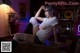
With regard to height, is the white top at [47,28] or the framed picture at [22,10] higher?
the framed picture at [22,10]

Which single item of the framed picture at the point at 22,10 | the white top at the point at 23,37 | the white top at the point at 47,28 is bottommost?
the white top at the point at 23,37

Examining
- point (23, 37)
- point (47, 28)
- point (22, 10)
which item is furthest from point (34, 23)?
point (22, 10)

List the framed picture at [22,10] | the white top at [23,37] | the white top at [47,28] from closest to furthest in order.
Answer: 1. the white top at [47,28]
2. the white top at [23,37]
3. the framed picture at [22,10]

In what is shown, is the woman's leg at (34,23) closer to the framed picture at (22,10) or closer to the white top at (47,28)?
the white top at (47,28)

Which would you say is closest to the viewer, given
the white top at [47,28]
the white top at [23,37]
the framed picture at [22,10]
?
the white top at [47,28]

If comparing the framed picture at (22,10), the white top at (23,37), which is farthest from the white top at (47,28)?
the framed picture at (22,10)

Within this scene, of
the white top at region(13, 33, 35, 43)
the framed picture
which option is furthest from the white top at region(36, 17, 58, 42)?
the framed picture

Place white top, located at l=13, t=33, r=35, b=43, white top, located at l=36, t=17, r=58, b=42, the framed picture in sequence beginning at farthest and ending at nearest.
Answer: the framed picture, white top, located at l=13, t=33, r=35, b=43, white top, located at l=36, t=17, r=58, b=42

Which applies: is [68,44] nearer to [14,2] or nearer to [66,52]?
[66,52]

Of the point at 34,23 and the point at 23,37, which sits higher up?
the point at 34,23

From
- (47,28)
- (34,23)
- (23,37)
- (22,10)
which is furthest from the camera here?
(22,10)

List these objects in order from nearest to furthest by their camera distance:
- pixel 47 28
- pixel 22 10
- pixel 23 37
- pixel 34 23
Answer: pixel 47 28
pixel 23 37
pixel 34 23
pixel 22 10

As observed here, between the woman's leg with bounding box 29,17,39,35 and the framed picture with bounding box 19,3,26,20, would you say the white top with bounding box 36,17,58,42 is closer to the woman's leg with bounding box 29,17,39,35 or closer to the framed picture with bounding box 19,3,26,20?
the woman's leg with bounding box 29,17,39,35

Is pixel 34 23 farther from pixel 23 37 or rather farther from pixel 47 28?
pixel 47 28
